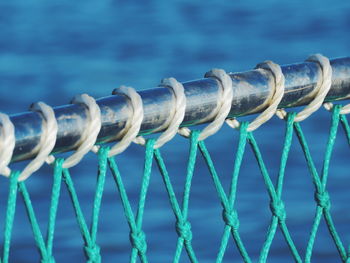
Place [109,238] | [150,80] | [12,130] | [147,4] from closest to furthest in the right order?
[12,130]
[109,238]
[150,80]
[147,4]

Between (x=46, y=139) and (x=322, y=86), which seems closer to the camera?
(x=46, y=139)

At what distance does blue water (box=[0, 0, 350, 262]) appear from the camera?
12.8ft

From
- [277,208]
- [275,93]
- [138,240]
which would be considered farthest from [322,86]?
[138,240]

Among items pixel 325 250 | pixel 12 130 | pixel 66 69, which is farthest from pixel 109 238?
pixel 12 130

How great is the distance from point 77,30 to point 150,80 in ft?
3.72

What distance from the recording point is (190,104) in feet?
3.89

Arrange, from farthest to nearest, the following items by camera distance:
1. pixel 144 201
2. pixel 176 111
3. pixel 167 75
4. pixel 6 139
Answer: pixel 167 75 → pixel 144 201 → pixel 176 111 → pixel 6 139

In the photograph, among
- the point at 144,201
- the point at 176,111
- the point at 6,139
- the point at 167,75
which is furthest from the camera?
the point at 167,75

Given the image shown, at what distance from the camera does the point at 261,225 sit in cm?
401

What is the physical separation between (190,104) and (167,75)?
159 inches

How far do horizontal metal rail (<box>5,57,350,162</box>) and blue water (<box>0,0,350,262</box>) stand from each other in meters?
2.33

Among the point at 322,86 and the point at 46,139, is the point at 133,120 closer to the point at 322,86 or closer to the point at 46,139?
the point at 46,139

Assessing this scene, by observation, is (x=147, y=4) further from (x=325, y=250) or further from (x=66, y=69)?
(x=325, y=250)

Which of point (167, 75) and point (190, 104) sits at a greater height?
point (167, 75)
